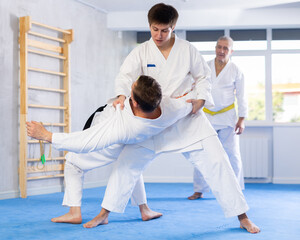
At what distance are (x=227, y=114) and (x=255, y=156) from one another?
2.06 meters

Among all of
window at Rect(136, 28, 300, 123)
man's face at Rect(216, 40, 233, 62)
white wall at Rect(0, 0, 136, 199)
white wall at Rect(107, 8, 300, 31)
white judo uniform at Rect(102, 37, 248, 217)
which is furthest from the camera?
window at Rect(136, 28, 300, 123)

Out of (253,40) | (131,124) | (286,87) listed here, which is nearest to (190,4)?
(253,40)

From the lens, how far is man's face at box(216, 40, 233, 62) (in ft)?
13.2

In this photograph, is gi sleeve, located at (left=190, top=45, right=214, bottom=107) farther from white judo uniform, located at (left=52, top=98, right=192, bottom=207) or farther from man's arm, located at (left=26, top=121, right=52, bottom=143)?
man's arm, located at (left=26, top=121, right=52, bottom=143)

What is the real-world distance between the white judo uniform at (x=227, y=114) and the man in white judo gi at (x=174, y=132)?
56.0 inches

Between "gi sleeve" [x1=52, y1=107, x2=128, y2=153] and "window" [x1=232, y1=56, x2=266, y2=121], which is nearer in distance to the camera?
"gi sleeve" [x1=52, y1=107, x2=128, y2=153]

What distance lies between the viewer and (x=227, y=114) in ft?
13.7

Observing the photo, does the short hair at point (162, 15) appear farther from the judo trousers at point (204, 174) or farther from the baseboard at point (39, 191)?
the baseboard at point (39, 191)

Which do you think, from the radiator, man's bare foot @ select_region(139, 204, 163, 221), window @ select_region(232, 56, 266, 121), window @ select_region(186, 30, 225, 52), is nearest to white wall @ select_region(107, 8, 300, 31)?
window @ select_region(186, 30, 225, 52)

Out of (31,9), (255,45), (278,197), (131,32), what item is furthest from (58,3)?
(278,197)

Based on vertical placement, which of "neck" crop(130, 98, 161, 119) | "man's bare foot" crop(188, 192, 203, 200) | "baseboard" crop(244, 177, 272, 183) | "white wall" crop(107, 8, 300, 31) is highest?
"white wall" crop(107, 8, 300, 31)

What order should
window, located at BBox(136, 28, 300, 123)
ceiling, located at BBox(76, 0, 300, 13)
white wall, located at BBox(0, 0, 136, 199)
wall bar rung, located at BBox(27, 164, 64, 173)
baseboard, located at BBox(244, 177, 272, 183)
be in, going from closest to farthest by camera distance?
white wall, located at BBox(0, 0, 136, 199) < wall bar rung, located at BBox(27, 164, 64, 173) < ceiling, located at BBox(76, 0, 300, 13) < baseboard, located at BBox(244, 177, 272, 183) < window, located at BBox(136, 28, 300, 123)

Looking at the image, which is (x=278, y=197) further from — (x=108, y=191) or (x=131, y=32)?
(x=131, y=32)

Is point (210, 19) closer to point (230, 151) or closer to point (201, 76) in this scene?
point (230, 151)
